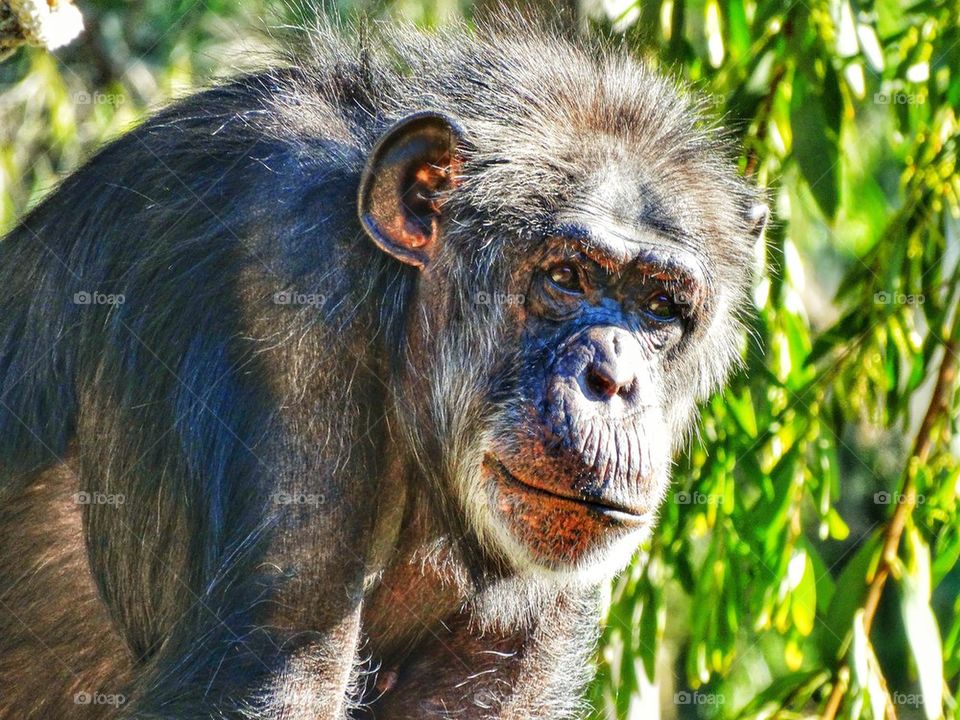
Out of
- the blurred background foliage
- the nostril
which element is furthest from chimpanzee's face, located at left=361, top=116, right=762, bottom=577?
the blurred background foliage

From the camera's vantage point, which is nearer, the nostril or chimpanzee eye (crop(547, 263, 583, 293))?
the nostril

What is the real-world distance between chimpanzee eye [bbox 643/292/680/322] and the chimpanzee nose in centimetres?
30

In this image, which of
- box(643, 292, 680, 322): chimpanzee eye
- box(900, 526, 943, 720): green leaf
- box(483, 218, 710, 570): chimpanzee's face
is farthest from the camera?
box(900, 526, 943, 720): green leaf

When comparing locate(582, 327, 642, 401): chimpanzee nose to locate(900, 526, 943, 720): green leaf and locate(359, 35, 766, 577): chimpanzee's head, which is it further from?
locate(900, 526, 943, 720): green leaf

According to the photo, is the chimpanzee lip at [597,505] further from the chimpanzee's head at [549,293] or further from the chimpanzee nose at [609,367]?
the chimpanzee nose at [609,367]

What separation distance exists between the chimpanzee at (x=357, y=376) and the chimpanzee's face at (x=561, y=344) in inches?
0.4

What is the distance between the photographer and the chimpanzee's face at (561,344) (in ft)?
12.6

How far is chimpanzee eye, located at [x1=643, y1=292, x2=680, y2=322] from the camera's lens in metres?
4.26

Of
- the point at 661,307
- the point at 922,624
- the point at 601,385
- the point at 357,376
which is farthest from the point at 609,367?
the point at 922,624

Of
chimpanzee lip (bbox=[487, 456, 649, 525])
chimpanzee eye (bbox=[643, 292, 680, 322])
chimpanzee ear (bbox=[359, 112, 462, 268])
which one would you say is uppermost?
chimpanzee ear (bbox=[359, 112, 462, 268])

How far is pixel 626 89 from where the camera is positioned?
4.66 m

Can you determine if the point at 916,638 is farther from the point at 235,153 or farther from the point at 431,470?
the point at 235,153

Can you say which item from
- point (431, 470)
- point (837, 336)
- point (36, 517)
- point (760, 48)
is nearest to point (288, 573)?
point (431, 470)

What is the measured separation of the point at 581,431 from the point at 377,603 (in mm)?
1141
